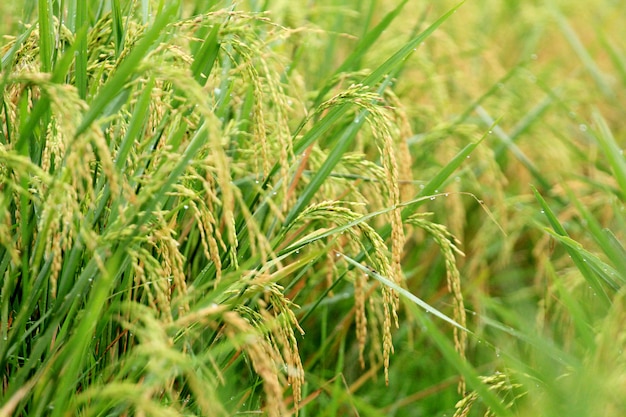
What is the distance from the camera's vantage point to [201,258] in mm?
1800

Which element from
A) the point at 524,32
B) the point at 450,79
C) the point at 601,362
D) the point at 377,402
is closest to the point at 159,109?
the point at 601,362

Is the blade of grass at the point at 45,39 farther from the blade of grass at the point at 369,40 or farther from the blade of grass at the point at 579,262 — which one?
the blade of grass at the point at 579,262

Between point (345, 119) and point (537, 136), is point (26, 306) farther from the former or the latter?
point (537, 136)

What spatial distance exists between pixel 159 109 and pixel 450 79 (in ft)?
6.58

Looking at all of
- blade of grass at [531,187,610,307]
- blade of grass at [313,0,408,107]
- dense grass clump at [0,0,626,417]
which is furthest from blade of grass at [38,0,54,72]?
blade of grass at [531,187,610,307]

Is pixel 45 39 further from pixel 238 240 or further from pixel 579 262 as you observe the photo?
pixel 579 262

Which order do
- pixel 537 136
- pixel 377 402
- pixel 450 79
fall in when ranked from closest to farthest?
1. pixel 377 402
2. pixel 537 136
3. pixel 450 79

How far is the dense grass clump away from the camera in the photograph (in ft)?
3.97

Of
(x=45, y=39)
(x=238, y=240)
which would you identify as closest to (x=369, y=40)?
(x=238, y=240)

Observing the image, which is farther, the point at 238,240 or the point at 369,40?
the point at 369,40

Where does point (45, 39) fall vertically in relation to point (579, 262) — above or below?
above

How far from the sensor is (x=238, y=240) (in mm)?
1556

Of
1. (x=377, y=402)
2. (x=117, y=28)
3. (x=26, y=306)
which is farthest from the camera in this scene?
(x=377, y=402)

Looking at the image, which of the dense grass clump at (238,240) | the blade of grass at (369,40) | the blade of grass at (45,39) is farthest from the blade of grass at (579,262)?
the blade of grass at (45,39)
